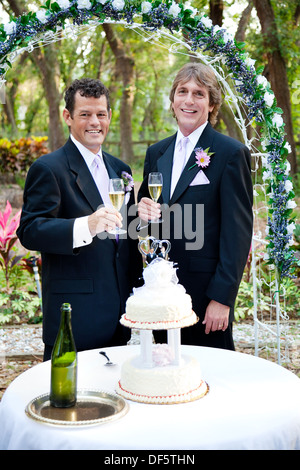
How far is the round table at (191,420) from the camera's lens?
1758 millimetres

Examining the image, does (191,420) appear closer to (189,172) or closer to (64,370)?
(64,370)

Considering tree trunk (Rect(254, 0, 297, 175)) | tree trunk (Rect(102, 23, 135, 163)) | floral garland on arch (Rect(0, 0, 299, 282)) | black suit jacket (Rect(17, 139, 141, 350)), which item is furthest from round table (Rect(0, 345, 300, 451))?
tree trunk (Rect(102, 23, 135, 163))

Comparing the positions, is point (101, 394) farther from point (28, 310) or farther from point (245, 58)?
point (28, 310)

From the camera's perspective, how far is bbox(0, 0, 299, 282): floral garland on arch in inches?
138

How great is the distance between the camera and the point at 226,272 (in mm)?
3045

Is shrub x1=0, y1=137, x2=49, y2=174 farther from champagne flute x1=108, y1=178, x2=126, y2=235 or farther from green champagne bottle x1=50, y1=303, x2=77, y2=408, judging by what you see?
green champagne bottle x1=50, y1=303, x2=77, y2=408

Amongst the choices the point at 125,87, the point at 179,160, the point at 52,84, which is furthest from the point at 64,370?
the point at 125,87

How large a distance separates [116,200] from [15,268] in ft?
15.2

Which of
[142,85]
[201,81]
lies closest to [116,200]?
[201,81]

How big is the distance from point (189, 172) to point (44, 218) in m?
0.91

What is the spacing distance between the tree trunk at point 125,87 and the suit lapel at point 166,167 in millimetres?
11511

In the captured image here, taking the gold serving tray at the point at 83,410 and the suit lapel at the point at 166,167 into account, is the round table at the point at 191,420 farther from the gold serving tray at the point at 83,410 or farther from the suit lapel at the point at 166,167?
the suit lapel at the point at 166,167

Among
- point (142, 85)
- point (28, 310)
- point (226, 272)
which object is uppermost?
point (142, 85)

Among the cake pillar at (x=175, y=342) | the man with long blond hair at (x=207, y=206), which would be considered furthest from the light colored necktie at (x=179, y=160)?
the cake pillar at (x=175, y=342)
